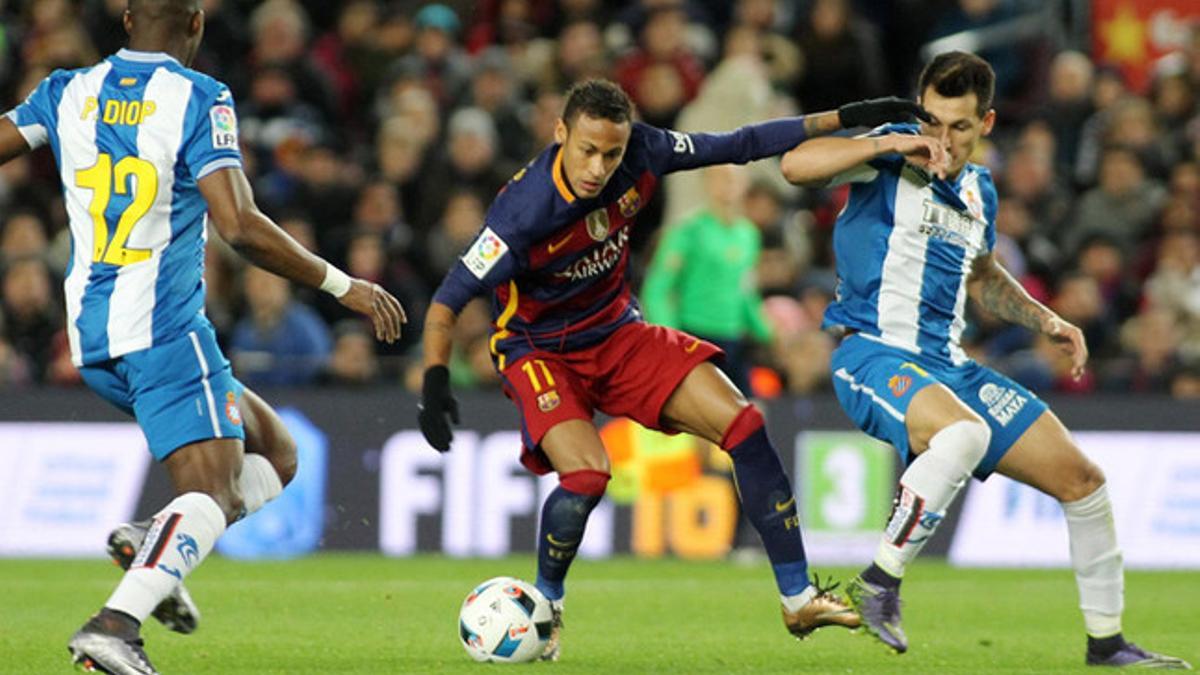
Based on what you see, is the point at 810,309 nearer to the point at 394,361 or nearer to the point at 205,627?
the point at 394,361

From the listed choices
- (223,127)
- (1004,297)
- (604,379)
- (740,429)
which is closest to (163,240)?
(223,127)

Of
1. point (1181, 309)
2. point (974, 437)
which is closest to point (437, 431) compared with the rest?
point (974, 437)

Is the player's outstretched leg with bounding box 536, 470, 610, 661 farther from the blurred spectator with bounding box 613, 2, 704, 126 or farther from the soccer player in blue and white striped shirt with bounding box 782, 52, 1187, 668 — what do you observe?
the blurred spectator with bounding box 613, 2, 704, 126

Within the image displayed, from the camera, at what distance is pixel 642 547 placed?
44.6ft

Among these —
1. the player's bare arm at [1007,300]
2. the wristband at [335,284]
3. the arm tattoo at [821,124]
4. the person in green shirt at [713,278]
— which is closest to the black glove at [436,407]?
the wristband at [335,284]

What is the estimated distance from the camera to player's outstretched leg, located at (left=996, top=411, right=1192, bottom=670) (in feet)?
25.8

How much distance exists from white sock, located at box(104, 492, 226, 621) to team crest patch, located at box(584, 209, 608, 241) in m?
1.89

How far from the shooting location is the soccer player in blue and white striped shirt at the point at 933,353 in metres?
7.79

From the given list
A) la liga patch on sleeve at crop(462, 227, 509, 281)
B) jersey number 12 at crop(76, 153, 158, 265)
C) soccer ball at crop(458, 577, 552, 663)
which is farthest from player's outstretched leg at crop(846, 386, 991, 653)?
jersey number 12 at crop(76, 153, 158, 265)

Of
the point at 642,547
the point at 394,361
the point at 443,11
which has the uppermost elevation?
the point at 443,11

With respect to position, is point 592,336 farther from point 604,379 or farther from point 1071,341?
point 1071,341

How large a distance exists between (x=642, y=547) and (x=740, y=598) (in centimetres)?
275

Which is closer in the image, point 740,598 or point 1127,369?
point 740,598

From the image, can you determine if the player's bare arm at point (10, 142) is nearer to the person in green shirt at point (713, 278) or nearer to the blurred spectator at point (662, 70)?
the person in green shirt at point (713, 278)
